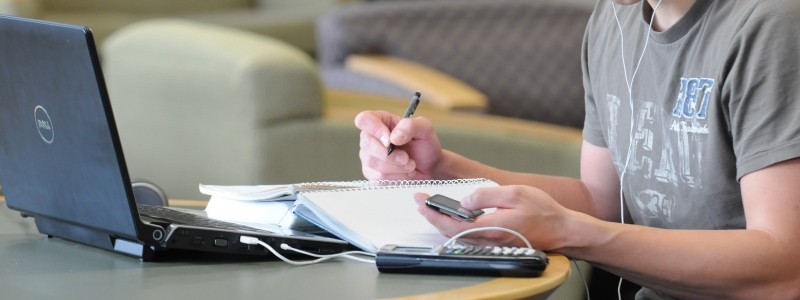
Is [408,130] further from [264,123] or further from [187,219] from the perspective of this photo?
[264,123]

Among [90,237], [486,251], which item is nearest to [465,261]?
[486,251]

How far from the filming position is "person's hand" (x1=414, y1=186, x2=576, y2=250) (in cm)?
114

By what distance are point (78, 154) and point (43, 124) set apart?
0.06 m

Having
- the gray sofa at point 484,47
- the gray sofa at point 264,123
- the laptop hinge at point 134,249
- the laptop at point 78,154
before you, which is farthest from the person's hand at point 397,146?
the gray sofa at point 484,47

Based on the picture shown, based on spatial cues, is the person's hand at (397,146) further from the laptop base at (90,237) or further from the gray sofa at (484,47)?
the gray sofa at (484,47)

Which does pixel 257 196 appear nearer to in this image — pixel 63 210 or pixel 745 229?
pixel 63 210

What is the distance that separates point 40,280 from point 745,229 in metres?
0.65

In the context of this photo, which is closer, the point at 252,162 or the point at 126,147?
the point at 252,162

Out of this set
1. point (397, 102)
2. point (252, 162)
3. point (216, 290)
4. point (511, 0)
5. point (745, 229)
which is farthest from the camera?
point (511, 0)

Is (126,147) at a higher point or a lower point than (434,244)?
lower

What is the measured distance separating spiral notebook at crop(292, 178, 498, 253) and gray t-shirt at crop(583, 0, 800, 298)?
0.72ft

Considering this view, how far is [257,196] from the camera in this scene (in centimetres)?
128

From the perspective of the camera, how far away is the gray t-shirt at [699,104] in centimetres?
117

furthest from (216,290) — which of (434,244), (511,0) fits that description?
(511,0)
